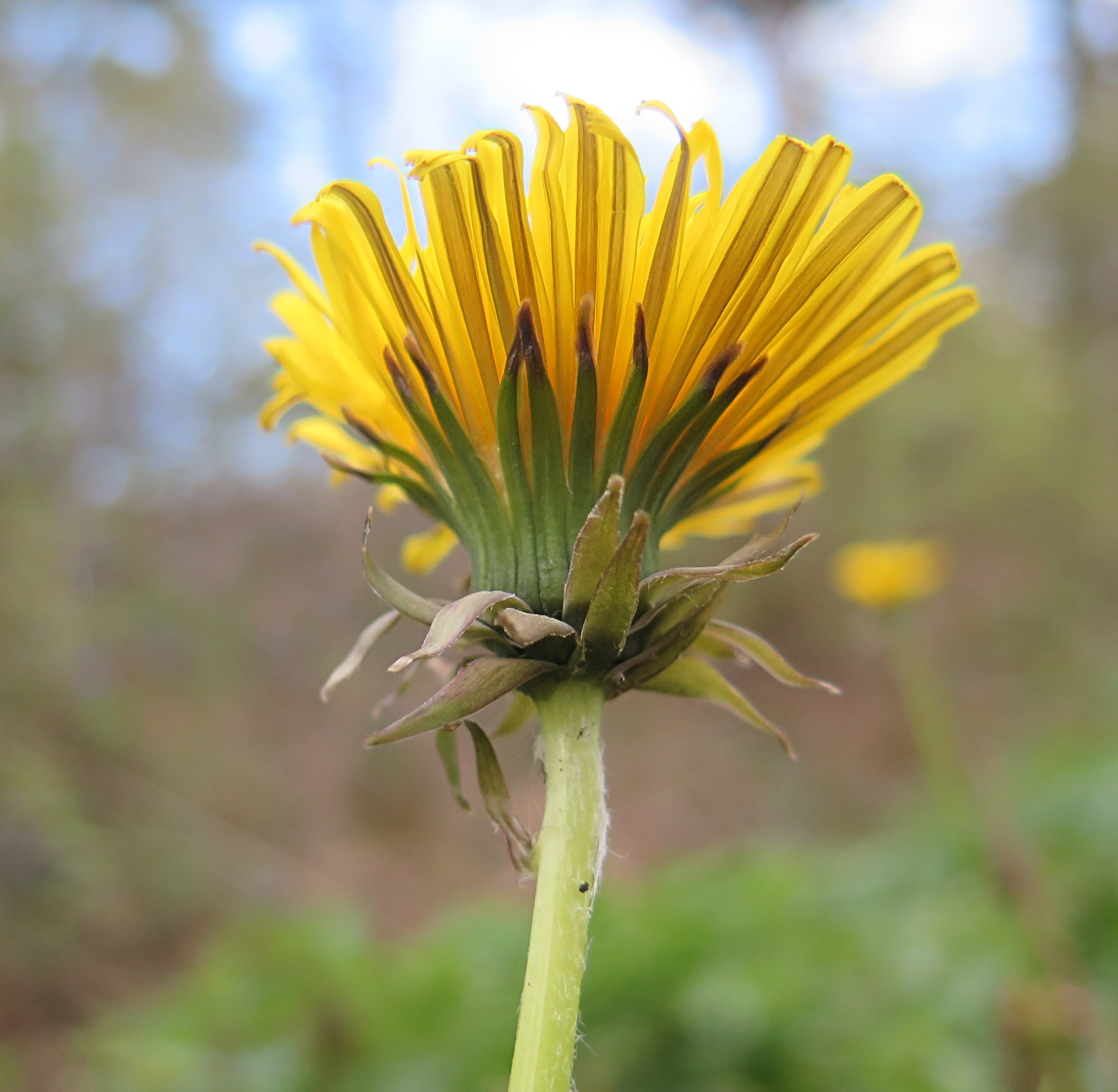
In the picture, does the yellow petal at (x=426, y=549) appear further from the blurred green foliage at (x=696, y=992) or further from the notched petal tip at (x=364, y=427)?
the blurred green foliage at (x=696, y=992)

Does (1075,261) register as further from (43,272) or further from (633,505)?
(633,505)

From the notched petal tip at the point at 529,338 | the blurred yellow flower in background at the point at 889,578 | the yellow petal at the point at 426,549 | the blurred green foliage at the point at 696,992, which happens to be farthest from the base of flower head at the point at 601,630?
the blurred yellow flower in background at the point at 889,578

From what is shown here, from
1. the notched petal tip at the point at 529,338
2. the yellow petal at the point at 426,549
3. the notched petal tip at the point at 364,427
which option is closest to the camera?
the notched petal tip at the point at 529,338

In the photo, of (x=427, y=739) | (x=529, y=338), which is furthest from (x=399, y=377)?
(x=427, y=739)

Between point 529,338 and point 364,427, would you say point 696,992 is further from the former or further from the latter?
point 529,338

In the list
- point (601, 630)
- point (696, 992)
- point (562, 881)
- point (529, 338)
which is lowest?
point (562, 881)
